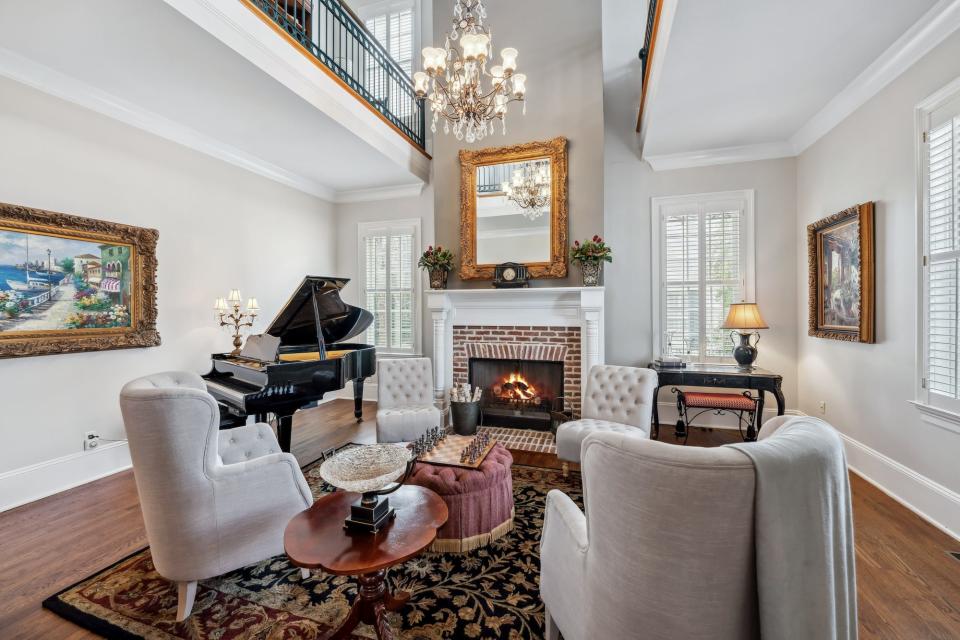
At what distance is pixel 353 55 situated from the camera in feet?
16.1

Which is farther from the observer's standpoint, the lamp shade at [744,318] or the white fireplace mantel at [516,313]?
the white fireplace mantel at [516,313]

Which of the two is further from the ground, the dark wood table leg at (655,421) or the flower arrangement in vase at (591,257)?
the flower arrangement in vase at (591,257)

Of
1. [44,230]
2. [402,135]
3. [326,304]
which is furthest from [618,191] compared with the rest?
[44,230]

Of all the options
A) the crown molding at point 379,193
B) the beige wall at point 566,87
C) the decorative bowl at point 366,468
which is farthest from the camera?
the crown molding at point 379,193

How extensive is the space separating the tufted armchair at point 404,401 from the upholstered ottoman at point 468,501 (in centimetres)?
126

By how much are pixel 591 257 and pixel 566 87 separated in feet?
6.82

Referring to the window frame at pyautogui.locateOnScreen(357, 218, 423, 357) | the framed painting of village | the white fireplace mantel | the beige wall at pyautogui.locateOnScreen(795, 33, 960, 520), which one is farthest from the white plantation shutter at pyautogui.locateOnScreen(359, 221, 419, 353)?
the beige wall at pyautogui.locateOnScreen(795, 33, 960, 520)

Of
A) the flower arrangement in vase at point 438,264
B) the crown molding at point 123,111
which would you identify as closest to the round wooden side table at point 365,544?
the flower arrangement in vase at point 438,264

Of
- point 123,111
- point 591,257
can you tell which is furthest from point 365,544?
point 123,111

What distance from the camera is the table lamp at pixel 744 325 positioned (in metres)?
4.04

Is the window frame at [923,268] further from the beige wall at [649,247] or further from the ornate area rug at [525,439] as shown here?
the ornate area rug at [525,439]

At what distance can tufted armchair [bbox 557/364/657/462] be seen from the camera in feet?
10.5

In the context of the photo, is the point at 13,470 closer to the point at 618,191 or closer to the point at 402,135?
the point at 402,135

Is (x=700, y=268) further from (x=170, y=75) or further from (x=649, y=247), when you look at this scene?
(x=170, y=75)
